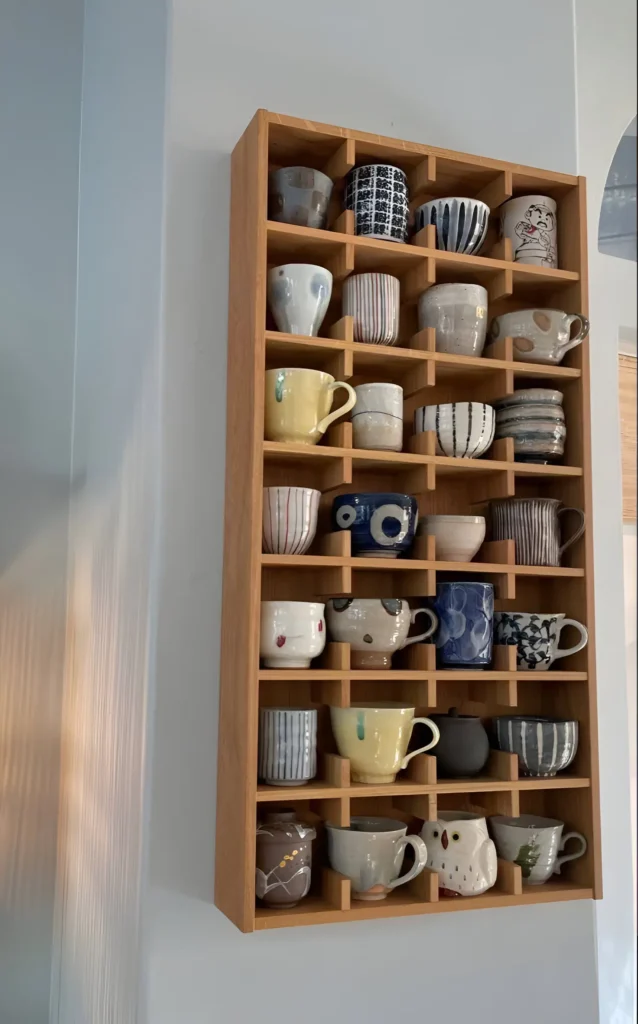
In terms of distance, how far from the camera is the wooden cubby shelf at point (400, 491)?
955 mm

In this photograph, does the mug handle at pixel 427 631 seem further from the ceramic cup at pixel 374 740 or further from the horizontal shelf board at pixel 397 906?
the horizontal shelf board at pixel 397 906

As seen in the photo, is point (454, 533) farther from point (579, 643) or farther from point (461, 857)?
point (461, 857)

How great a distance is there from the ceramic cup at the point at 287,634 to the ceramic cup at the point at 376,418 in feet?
0.66

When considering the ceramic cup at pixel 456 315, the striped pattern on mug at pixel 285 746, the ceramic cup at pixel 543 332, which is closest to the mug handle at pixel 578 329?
the ceramic cup at pixel 543 332

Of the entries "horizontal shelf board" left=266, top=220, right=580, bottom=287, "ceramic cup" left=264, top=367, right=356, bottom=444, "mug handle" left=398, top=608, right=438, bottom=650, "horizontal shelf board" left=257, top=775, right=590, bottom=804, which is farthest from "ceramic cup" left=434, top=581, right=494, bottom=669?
"horizontal shelf board" left=266, top=220, right=580, bottom=287

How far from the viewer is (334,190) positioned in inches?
45.2

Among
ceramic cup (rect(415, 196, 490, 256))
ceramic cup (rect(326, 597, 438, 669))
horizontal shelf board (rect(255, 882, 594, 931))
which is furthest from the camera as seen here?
ceramic cup (rect(415, 196, 490, 256))

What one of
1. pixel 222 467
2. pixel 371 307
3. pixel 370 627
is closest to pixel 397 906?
pixel 370 627

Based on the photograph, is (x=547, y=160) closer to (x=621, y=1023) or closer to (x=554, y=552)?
(x=554, y=552)

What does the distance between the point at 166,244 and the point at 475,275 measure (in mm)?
383

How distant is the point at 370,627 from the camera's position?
1.01 m

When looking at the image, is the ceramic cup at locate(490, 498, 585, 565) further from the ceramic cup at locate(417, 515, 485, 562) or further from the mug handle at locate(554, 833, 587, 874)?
the mug handle at locate(554, 833, 587, 874)

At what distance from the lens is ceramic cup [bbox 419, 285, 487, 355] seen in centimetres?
110

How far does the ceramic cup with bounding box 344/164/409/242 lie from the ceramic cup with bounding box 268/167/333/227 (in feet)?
0.15
